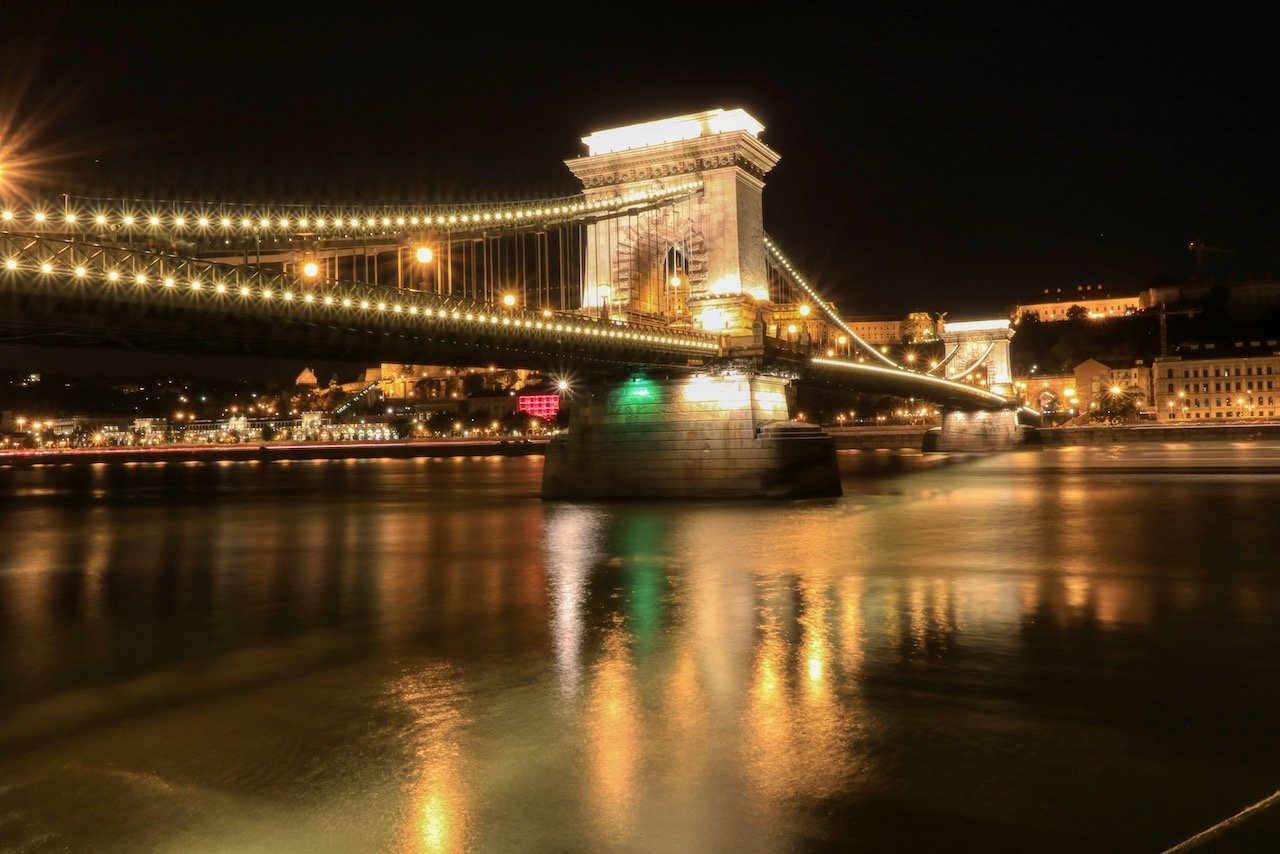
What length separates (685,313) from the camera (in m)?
33.2

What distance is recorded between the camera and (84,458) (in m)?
92.8

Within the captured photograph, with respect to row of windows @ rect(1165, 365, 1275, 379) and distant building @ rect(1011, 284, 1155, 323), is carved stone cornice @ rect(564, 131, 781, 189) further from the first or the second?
distant building @ rect(1011, 284, 1155, 323)

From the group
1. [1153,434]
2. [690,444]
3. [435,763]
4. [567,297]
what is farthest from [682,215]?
[1153,434]

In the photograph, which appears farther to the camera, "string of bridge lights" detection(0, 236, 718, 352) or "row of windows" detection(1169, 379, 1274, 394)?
"row of windows" detection(1169, 379, 1274, 394)

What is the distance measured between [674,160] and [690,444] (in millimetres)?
9816

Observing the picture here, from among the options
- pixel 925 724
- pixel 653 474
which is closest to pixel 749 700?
pixel 925 724

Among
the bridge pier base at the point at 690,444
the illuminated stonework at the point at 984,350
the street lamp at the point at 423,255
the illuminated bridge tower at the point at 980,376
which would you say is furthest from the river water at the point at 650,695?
the illuminated stonework at the point at 984,350

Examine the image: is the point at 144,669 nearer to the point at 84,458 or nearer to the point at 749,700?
the point at 749,700

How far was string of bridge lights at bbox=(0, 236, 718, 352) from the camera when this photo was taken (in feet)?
47.7

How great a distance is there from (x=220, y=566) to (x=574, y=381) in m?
12.4

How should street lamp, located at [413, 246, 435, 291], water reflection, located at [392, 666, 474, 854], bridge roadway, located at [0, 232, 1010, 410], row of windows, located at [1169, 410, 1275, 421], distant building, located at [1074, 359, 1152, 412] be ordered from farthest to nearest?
distant building, located at [1074, 359, 1152, 412]
row of windows, located at [1169, 410, 1275, 421]
street lamp, located at [413, 246, 435, 291]
bridge roadway, located at [0, 232, 1010, 410]
water reflection, located at [392, 666, 474, 854]

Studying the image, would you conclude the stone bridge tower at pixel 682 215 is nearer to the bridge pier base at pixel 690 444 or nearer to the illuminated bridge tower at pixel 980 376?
the bridge pier base at pixel 690 444

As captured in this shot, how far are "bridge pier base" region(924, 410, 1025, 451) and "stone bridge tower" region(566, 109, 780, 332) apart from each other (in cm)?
4374

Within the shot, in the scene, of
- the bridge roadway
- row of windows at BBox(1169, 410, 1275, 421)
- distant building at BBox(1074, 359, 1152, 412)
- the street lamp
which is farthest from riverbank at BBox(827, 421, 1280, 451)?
the street lamp
